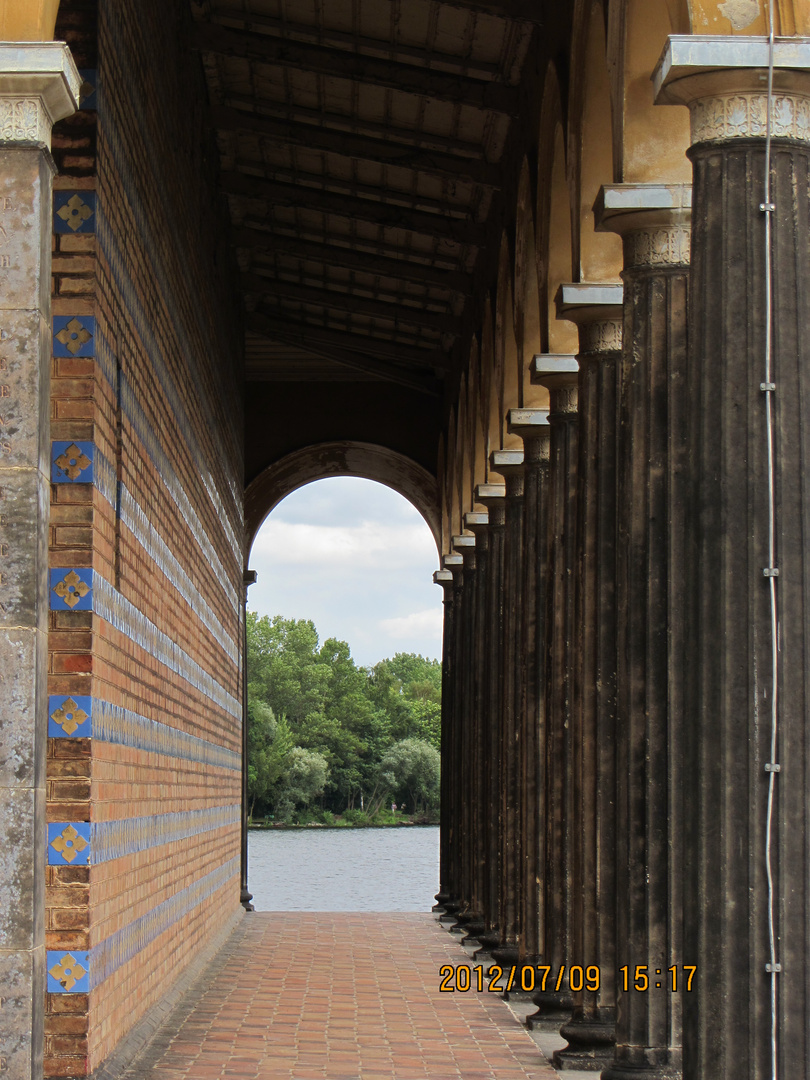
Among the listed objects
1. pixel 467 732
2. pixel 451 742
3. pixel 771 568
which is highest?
pixel 771 568

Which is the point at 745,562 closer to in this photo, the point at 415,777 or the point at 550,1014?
the point at 550,1014

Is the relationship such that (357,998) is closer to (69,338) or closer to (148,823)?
(148,823)

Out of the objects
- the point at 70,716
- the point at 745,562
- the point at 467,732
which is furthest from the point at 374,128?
the point at 745,562

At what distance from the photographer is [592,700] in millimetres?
8617

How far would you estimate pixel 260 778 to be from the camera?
84.2m

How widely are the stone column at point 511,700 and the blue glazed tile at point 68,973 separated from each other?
6.82 metres

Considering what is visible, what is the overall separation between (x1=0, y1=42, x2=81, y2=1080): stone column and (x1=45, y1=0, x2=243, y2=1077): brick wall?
1804 mm

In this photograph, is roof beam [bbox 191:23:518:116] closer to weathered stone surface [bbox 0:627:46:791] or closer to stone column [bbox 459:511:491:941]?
stone column [bbox 459:511:491:941]

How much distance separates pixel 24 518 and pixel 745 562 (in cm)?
250

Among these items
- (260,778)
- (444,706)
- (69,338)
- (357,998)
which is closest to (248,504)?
(444,706)

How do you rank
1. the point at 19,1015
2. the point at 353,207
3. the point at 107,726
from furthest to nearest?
1. the point at 353,207
2. the point at 107,726
3. the point at 19,1015

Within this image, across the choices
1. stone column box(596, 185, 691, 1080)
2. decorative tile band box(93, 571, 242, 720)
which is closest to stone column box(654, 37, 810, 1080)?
stone column box(596, 185, 691, 1080)

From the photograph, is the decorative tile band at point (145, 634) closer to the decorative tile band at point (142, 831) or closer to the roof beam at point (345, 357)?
the decorative tile band at point (142, 831)

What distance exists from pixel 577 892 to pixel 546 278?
4690mm
